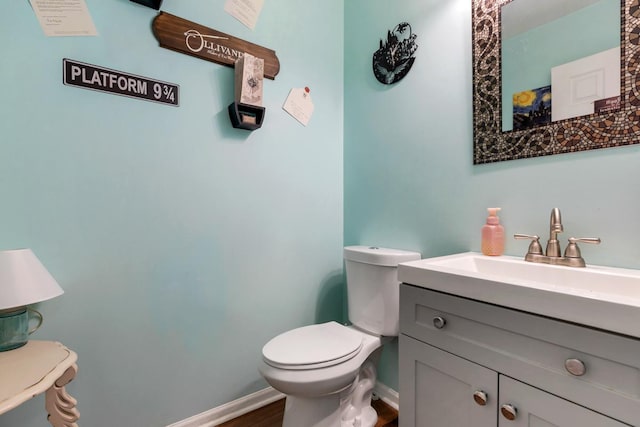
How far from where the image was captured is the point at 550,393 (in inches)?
27.3

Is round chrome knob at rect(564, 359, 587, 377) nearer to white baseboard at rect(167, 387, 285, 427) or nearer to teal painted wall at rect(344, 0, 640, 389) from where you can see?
teal painted wall at rect(344, 0, 640, 389)

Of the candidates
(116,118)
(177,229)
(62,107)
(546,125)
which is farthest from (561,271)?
(62,107)

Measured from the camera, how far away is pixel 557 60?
1.03 m

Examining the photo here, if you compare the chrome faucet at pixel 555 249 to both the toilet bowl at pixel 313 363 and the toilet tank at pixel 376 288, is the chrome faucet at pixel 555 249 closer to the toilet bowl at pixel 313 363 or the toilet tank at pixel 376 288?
the toilet tank at pixel 376 288

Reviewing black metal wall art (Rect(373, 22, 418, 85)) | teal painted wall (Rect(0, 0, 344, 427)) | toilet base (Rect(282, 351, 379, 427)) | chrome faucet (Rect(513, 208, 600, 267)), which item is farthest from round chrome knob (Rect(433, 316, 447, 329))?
black metal wall art (Rect(373, 22, 418, 85))

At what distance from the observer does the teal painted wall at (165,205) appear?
1.07 meters

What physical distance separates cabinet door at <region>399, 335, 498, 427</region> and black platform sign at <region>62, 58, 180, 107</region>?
1.35 m

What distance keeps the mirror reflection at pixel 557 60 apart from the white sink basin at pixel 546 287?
1.65ft

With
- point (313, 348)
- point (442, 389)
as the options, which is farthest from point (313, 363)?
point (442, 389)

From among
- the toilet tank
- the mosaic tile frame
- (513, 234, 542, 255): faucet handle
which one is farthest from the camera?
the toilet tank

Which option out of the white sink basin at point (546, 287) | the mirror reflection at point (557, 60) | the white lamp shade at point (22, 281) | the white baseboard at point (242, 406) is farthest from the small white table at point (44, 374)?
the mirror reflection at point (557, 60)

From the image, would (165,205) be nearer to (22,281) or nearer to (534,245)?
(22,281)

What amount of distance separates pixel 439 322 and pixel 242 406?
1160 millimetres

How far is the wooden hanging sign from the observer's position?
128 centimetres
